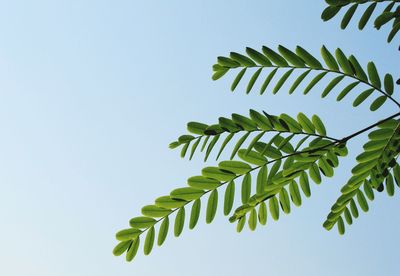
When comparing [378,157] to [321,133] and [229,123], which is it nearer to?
[321,133]

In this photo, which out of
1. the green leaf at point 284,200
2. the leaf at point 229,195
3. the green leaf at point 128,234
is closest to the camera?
the green leaf at point 128,234

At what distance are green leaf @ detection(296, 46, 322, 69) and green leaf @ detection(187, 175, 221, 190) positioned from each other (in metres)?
0.57

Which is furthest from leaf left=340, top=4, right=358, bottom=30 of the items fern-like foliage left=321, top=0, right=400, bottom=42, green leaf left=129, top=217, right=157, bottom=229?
green leaf left=129, top=217, right=157, bottom=229

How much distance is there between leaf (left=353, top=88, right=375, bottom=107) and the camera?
1.85 meters

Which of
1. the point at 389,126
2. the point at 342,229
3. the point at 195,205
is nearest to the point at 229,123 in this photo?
the point at 195,205

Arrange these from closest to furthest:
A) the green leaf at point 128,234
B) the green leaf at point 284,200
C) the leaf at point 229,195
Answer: the green leaf at point 128,234 < the leaf at point 229,195 < the green leaf at point 284,200

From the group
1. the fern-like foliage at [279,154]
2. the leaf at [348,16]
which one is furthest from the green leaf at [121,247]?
the leaf at [348,16]

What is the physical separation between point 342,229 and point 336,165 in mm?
316

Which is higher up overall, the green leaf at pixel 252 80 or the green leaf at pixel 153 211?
the green leaf at pixel 252 80

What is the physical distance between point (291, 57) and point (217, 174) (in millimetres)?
528

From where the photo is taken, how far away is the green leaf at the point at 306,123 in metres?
1.71

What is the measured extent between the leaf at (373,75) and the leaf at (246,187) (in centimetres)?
58

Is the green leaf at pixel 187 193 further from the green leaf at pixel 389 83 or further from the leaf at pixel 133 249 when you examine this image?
the green leaf at pixel 389 83

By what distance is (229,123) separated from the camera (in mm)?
1703
